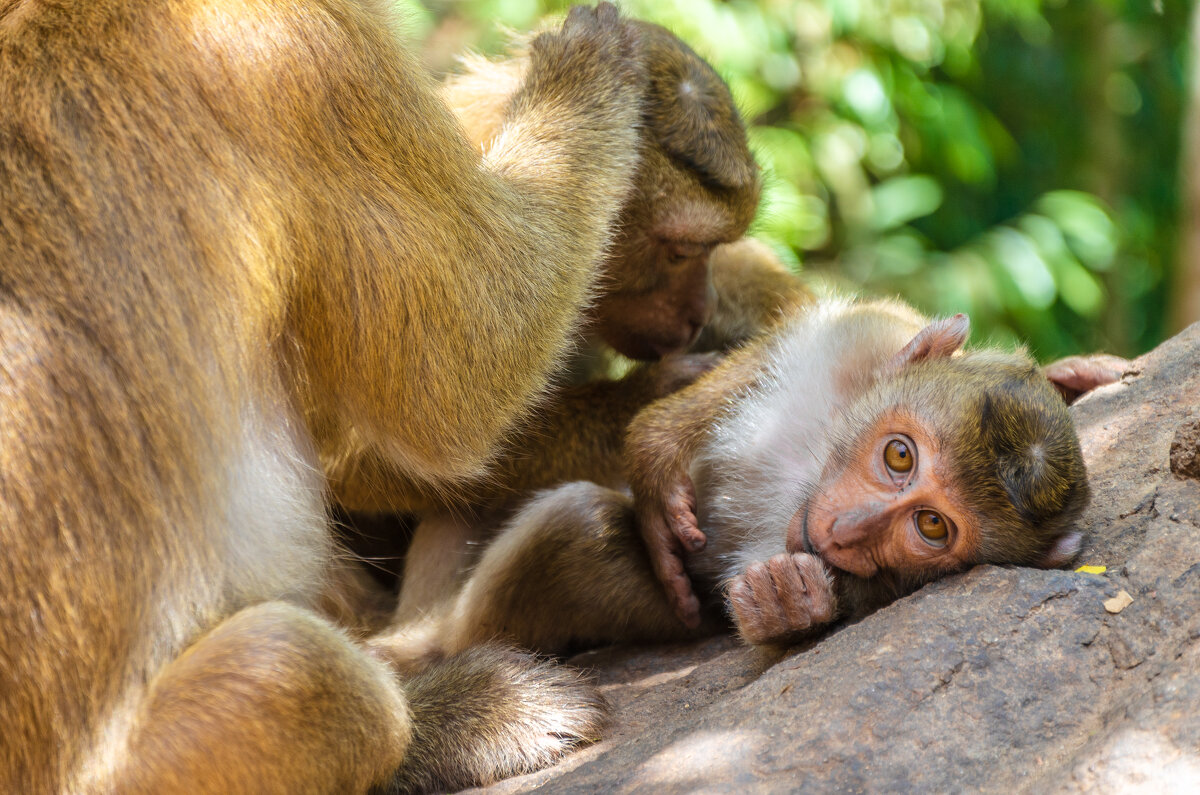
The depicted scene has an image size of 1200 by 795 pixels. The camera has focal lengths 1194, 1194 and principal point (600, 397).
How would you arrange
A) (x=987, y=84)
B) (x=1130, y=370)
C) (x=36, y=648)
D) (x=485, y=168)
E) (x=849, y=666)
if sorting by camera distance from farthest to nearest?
(x=987, y=84), (x=1130, y=370), (x=485, y=168), (x=849, y=666), (x=36, y=648)

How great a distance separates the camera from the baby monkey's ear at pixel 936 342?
3824 millimetres

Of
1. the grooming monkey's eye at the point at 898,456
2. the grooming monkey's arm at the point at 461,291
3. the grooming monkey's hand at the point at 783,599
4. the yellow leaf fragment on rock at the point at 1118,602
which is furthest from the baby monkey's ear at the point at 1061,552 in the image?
the grooming monkey's arm at the point at 461,291

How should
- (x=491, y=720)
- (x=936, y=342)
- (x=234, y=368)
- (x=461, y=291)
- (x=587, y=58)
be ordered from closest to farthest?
(x=234, y=368) → (x=461, y=291) → (x=491, y=720) → (x=936, y=342) → (x=587, y=58)

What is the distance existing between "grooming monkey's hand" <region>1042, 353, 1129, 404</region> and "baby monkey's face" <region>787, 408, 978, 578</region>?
1.26 m

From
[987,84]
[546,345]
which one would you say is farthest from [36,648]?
[987,84]

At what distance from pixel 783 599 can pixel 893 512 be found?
411 millimetres

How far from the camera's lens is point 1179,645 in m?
2.71

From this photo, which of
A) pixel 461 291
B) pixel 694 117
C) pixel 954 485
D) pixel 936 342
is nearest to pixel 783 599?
pixel 954 485

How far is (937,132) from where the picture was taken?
7.98m

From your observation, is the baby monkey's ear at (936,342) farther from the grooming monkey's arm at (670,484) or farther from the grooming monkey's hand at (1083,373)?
the grooming monkey's hand at (1083,373)

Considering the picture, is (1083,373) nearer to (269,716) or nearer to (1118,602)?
(1118,602)

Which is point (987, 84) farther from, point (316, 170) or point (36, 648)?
point (36, 648)

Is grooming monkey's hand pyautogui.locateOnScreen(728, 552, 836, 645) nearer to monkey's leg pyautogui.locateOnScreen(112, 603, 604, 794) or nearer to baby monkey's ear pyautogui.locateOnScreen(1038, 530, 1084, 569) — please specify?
baby monkey's ear pyautogui.locateOnScreen(1038, 530, 1084, 569)

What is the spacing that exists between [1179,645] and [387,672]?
6.19ft
